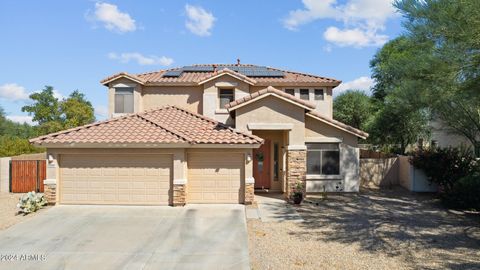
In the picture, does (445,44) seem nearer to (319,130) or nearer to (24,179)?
(319,130)

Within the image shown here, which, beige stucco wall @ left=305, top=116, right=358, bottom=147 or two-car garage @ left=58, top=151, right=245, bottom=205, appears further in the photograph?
beige stucco wall @ left=305, top=116, right=358, bottom=147

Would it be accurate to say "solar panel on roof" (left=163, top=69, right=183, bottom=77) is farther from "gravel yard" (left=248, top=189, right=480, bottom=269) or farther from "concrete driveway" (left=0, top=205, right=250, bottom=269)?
"gravel yard" (left=248, top=189, right=480, bottom=269)

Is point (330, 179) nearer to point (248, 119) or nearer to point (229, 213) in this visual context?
point (248, 119)

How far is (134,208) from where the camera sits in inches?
499

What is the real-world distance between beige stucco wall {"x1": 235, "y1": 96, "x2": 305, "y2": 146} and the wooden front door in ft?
8.25

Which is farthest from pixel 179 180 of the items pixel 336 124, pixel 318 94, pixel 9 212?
pixel 318 94

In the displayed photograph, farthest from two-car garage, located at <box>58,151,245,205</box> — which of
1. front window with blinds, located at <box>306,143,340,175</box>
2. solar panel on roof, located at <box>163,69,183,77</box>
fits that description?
solar panel on roof, located at <box>163,69,183,77</box>

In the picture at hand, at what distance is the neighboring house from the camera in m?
13.0

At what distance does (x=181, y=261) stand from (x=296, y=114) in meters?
8.96

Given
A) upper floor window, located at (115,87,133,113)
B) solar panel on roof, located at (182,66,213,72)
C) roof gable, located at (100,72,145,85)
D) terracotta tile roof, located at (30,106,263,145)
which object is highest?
solar panel on roof, located at (182,66,213,72)

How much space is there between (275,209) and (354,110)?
2880 cm

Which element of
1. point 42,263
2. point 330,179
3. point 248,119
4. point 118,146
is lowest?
point 42,263

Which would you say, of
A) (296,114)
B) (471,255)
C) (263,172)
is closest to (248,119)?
(296,114)

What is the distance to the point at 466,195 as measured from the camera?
1323 centimetres
